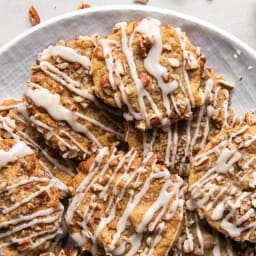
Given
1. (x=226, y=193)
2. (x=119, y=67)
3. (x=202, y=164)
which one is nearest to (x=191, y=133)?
(x=202, y=164)

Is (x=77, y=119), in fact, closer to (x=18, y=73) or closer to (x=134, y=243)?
(x=18, y=73)

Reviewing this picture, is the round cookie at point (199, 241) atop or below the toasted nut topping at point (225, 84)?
below

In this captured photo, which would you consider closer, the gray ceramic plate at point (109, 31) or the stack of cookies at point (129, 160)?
the stack of cookies at point (129, 160)

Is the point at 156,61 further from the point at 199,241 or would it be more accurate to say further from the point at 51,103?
the point at 199,241

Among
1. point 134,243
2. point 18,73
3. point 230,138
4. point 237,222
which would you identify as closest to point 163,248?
point 134,243

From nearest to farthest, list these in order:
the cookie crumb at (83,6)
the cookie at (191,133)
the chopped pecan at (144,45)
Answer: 1. the chopped pecan at (144,45)
2. the cookie at (191,133)
3. the cookie crumb at (83,6)

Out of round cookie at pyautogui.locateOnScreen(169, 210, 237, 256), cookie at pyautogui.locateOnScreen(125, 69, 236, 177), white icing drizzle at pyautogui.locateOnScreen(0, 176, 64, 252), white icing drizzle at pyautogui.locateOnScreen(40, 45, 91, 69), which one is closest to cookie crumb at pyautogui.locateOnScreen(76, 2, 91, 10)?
white icing drizzle at pyautogui.locateOnScreen(40, 45, 91, 69)

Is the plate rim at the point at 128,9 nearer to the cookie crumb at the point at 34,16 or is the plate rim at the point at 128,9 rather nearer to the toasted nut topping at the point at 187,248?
the cookie crumb at the point at 34,16

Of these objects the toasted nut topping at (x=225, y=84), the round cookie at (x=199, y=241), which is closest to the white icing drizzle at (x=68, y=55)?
the toasted nut topping at (x=225, y=84)

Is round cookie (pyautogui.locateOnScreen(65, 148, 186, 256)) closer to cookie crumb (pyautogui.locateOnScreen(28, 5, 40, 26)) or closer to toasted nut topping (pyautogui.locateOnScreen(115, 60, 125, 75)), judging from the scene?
toasted nut topping (pyautogui.locateOnScreen(115, 60, 125, 75))
